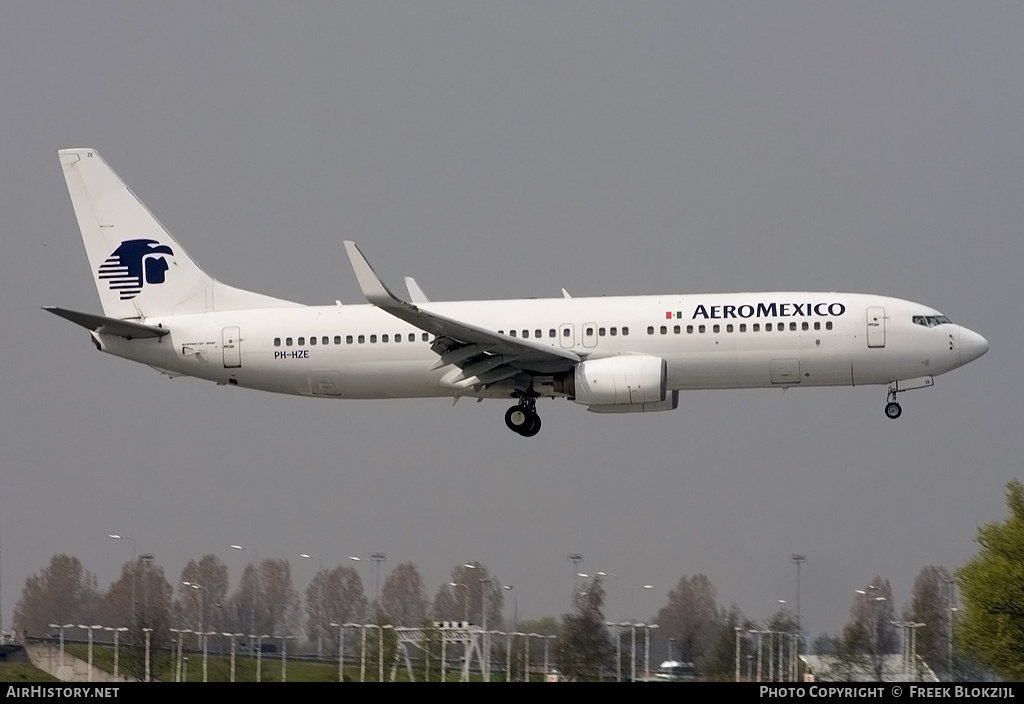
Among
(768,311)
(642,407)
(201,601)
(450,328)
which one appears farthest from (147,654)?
(768,311)

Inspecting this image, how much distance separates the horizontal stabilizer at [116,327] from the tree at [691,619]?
63.4 feet

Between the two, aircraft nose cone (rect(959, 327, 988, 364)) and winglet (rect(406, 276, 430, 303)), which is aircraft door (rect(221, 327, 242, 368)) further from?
aircraft nose cone (rect(959, 327, 988, 364))

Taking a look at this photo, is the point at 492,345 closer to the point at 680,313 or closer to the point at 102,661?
the point at 680,313

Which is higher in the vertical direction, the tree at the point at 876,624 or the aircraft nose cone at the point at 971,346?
the aircraft nose cone at the point at 971,346

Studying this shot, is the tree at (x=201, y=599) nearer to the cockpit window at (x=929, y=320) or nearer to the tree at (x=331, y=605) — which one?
the tree at (x=331, y=605)

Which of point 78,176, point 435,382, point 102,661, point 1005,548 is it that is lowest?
point 102,661

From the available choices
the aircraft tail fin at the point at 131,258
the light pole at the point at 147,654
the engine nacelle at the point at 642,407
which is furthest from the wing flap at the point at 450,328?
the light pole at the point at 147,654

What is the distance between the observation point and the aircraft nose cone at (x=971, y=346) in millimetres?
46469

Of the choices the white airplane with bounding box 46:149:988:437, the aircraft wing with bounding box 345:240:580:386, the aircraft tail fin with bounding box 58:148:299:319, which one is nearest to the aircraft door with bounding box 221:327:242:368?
the white airplane with bounding box 46:149:988:437

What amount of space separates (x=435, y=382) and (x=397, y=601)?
19.7 m

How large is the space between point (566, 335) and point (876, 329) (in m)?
9.72

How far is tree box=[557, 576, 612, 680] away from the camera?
40.1m
